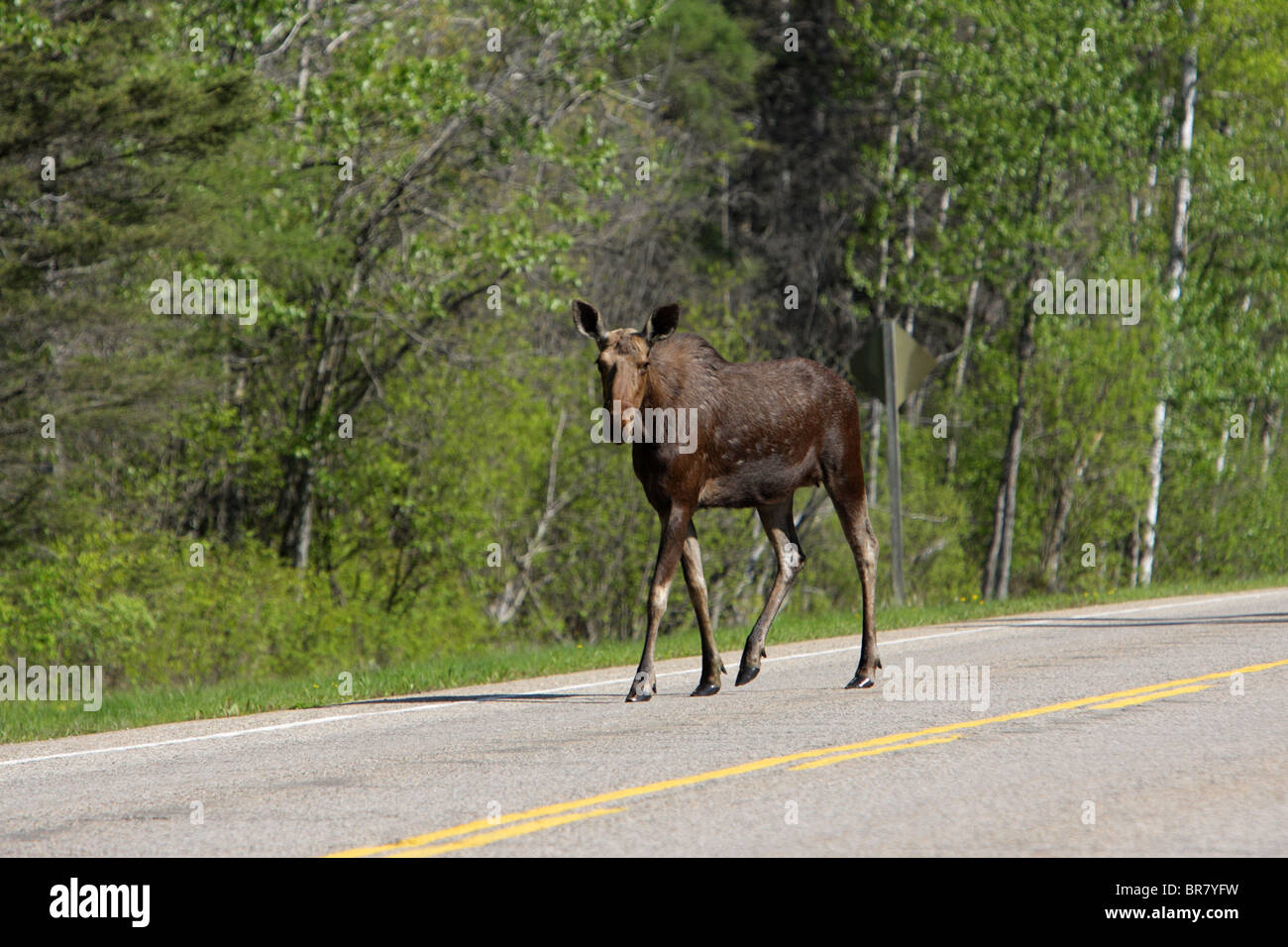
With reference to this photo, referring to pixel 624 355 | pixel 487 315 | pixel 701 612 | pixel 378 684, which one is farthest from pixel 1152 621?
pixel 487 315

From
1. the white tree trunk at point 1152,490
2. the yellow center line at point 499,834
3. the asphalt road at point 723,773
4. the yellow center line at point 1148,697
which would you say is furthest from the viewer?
the white tree trunk at point 1152,490

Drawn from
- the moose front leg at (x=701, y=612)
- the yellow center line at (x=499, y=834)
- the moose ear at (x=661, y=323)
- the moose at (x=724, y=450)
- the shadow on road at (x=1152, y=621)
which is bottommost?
the shadow on road at (x=1152, y=621)

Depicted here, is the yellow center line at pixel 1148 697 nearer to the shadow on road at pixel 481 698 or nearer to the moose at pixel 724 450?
the moose at pixel 724 450

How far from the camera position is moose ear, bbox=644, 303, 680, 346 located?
1022 cm

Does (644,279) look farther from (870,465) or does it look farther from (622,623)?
(622,623)

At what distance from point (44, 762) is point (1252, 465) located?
3175 centimetres

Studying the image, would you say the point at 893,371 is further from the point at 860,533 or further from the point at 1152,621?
the point at 860,533

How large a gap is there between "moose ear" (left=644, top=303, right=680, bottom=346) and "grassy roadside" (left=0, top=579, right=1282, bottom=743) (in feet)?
13.4

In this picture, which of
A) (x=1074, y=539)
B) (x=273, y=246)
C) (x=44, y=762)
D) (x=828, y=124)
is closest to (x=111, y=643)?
(x=273, y=246)

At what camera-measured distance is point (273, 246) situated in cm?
2088

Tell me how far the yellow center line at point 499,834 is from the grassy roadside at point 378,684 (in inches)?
234

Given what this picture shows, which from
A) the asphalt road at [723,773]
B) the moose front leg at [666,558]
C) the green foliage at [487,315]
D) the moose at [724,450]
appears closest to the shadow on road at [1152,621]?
the green foliage at [487,315]

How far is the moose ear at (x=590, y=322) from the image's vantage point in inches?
404

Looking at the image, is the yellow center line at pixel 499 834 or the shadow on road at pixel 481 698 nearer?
the yellow center line at pixel 499 834
